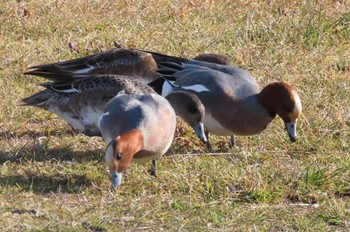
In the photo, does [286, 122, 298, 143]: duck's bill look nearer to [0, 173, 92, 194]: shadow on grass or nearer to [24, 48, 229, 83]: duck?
[24, 48, 229, 83]: duck

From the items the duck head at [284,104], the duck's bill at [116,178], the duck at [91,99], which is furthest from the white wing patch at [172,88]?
the duck's bill at [116,178]

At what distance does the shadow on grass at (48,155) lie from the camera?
249 inches

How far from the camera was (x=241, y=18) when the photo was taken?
352 inches

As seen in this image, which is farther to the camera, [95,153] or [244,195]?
[95,153]

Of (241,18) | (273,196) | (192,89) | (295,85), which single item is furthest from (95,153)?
(241,18)

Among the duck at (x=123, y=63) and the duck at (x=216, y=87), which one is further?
the duck at (x=123, y=63)

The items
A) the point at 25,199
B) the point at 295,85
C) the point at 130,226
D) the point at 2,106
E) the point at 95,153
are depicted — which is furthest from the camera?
the point at 295,85

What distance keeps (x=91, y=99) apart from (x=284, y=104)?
1.24 m

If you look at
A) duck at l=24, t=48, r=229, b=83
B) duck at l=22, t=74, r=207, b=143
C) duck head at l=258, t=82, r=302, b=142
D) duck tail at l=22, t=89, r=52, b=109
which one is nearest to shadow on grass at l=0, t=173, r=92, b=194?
duck at l=22, t=74, r=207, b=143

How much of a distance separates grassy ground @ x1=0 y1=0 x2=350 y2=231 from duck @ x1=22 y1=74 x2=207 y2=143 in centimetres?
15

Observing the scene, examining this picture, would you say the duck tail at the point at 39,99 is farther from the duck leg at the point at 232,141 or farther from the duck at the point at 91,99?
the duck leg at the point at 232,141

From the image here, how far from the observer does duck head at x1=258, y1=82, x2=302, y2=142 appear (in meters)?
6.53

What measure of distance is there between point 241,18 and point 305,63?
3.34 feet

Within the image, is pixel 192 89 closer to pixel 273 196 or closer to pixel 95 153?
pixel 95 153
